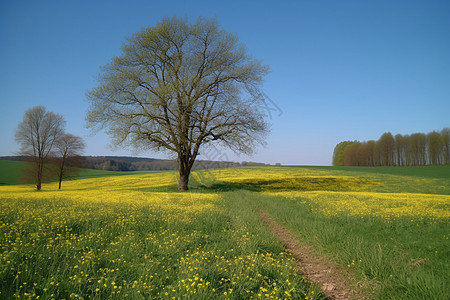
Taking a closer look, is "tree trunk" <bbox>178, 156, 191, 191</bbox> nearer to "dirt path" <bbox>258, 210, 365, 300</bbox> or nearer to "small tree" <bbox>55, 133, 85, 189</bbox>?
"dirt path" <bbox>258, 210, 365, 300</bbox>

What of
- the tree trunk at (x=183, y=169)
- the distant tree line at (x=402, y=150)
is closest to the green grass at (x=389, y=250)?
the tree trunk at (x=183, y=169)

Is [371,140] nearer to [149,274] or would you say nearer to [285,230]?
[285,230]

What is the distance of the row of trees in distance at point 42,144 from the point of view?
29.1 metres

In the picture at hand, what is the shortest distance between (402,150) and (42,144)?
9028cm

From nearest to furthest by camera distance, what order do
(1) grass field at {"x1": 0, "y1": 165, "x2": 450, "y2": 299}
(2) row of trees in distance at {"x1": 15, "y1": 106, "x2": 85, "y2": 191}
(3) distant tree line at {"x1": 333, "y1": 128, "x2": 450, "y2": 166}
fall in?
(1) grass field at {"x1": 0, "y1": 165, "x2": 450, "y2": 299} → (2) row of trees in distance at {"x1": 15, "y1": 106, "x2": 85, "y2": 191} → (3) distant tree line at {"x1": 333, "y1": 128, "x2": 450, "y2": 166}

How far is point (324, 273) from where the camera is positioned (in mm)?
5172

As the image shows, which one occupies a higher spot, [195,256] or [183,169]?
[183,169]

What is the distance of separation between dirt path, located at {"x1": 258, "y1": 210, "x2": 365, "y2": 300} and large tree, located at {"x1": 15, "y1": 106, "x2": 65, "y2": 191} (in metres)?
34.8

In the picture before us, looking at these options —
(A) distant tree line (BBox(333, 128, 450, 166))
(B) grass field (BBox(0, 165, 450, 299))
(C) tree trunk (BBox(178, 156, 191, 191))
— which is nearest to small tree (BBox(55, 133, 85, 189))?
(C) tree trunk (BBox(178, 156, 191, 191))

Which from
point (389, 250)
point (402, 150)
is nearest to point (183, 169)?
point (389, 250)

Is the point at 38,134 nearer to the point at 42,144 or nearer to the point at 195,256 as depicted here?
the point at 42,144

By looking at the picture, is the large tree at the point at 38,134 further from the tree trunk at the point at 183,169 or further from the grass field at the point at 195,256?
the grass field at the point at 195,256

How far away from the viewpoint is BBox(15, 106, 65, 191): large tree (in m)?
29.0

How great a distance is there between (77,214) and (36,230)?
177cm
